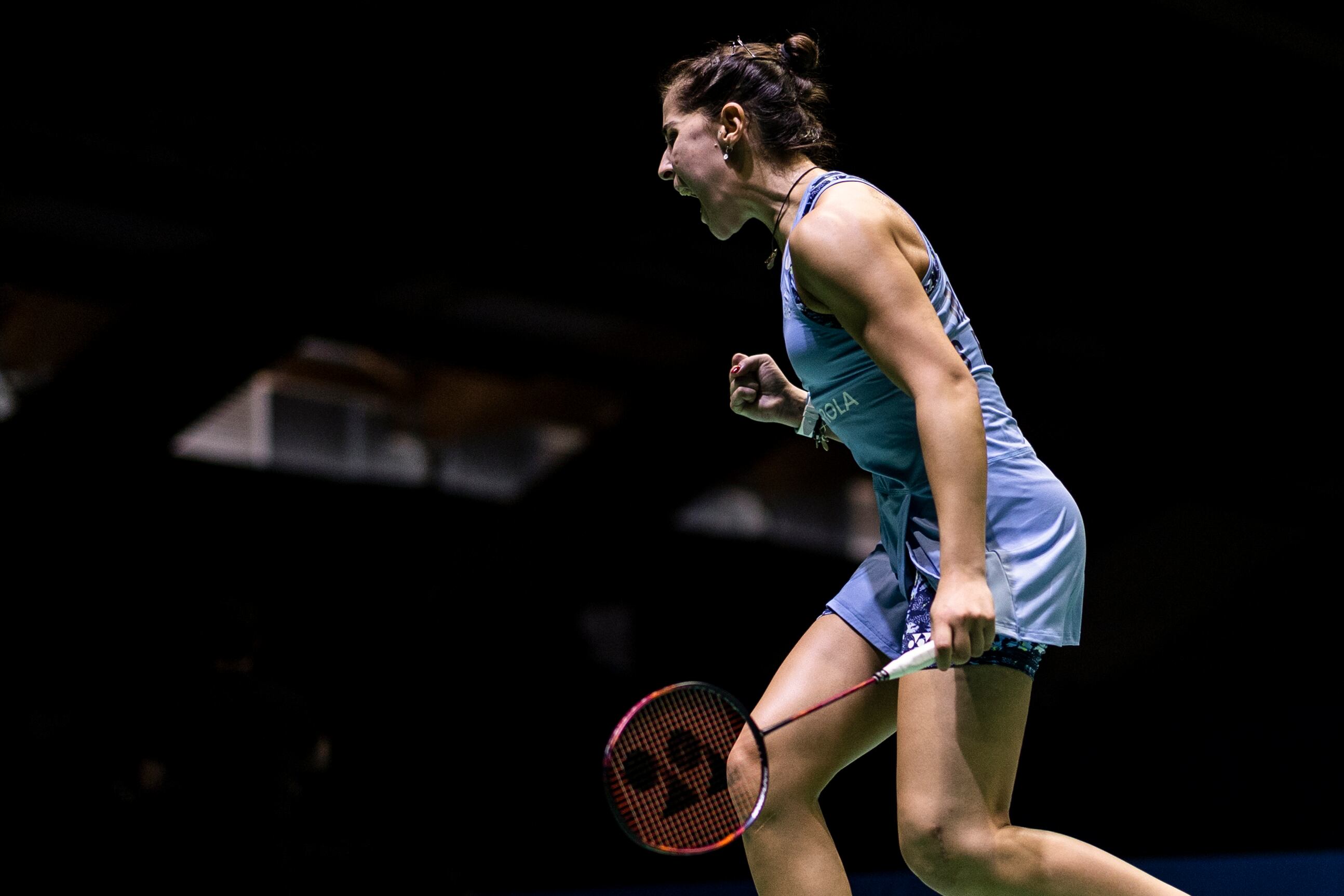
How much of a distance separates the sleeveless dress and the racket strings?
9.3 inches

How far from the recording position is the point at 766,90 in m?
1.94

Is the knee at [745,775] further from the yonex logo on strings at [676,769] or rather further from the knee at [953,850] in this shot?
the knee at [953,850]

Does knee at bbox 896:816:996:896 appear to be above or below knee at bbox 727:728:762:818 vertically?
below

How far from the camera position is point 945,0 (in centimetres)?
449

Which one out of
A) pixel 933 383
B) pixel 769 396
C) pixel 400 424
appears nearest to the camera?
pixel 933 383

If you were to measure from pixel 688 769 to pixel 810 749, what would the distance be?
6.6 inches

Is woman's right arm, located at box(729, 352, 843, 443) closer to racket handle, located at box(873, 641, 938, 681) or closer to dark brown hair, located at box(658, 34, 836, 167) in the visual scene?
dark brown hair, located at box(658, 34, 836, 167)

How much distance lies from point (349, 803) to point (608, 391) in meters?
2.92

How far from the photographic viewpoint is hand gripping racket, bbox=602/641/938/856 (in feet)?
5.94

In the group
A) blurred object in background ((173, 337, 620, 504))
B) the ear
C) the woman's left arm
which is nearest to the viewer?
the woman's left arm

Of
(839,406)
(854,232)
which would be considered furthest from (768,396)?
(854,232)

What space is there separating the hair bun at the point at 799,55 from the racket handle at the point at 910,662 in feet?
2.77

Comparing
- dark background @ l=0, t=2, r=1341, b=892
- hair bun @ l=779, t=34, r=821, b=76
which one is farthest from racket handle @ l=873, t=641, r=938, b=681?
dark background @ l=0, t=2, r=1341, b=892

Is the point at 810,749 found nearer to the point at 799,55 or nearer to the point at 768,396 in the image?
the point at 768,396
